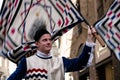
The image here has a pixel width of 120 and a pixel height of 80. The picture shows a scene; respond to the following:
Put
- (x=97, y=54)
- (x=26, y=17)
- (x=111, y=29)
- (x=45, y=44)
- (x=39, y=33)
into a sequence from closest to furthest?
(x=45, y=44) < (x=39, y=33) < (x=111, y=29) < (x=26, y=17) < (x=97, y=54)

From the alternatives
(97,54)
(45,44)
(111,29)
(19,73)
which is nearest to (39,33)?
(45,44)

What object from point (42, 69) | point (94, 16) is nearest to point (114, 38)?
point (42, 69)

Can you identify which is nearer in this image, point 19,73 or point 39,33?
point 19,73

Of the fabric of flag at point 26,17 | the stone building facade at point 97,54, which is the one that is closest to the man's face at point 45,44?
the fabric of flag at point 26,17

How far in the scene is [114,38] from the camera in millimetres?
6770

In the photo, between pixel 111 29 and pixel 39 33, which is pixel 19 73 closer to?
pixel 39 33

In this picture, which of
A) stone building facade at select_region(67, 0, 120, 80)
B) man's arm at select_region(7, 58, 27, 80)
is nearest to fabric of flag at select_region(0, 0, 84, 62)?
man's arm at select_region(7, 58, 27, 80)

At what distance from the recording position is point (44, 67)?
5215 millimetres

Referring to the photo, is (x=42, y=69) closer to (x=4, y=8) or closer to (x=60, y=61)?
(x=60, y=61)

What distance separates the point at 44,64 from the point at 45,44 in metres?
0.24

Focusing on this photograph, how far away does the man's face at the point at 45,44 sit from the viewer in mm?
5203

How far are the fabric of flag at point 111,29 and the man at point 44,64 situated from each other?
56.1 inches

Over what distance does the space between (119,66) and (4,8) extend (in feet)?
25.0

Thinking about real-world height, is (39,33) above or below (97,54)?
below
